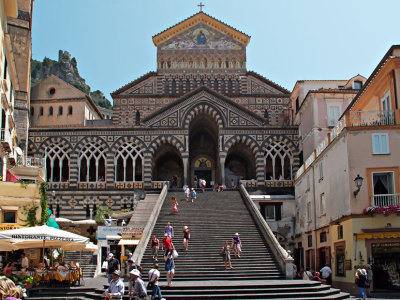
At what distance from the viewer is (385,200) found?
80.2 ft

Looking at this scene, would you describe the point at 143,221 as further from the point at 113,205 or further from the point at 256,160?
the point at 256,160

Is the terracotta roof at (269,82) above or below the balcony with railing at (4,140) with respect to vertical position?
above

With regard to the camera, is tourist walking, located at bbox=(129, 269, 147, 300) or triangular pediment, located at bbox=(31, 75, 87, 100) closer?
tourist walking, located at bbox=(129, 269, 147, 300)

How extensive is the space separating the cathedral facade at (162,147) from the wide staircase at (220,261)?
6.70m

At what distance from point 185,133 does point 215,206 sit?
10762 mm

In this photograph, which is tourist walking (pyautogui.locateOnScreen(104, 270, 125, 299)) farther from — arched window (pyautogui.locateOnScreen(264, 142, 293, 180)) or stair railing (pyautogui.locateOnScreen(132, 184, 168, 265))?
arched window (pyautogui.locateOnScreen(264, 142, 293, 180))

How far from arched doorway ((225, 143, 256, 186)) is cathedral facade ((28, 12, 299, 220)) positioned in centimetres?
9

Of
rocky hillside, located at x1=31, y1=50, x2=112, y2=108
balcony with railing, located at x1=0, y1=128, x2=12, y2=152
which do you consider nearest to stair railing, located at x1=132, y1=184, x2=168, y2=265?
balcony with railing, located at x1=0, y1=128, x2=12, y2=152

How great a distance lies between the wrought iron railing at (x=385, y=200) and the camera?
2433 cm

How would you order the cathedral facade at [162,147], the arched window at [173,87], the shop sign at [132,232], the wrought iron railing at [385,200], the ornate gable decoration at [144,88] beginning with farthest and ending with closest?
the arched window at [173,87] < the ornate gable decoration at [144,88] < the cathedral facade at [162,147] < the shop sign at [132,232] < the wrought iron railing at [385,200]

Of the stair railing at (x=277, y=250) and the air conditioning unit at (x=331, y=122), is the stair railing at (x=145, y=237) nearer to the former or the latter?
the stair railing at (x=277, y=250)

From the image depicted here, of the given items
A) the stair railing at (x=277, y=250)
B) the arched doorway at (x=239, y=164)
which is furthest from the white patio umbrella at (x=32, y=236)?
the arched doorway at (x=239, y=164)

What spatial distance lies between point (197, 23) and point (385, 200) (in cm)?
3428

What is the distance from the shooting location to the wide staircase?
1914 cm
